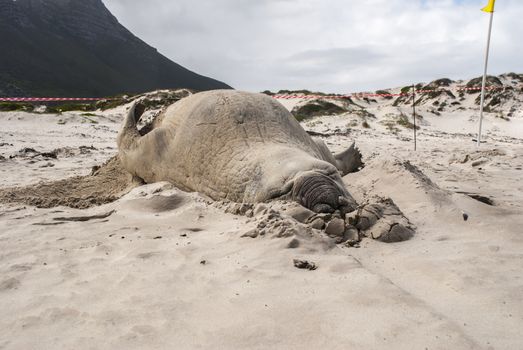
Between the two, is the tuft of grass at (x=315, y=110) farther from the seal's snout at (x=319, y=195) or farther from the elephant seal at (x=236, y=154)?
the seal's snout at (x=319, y=195)

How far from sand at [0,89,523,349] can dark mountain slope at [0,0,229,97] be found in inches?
2248

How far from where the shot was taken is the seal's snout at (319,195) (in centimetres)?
296

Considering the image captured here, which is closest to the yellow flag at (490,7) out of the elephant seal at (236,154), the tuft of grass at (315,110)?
the elephant seal at (236,154)

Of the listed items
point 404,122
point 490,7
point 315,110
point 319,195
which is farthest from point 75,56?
point 319,195

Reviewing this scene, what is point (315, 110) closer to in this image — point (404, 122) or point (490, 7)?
point (404, 122)

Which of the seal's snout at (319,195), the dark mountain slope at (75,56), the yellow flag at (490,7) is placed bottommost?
the seal's snout at (319,195)

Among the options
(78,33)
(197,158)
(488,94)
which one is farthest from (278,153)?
(78,33)

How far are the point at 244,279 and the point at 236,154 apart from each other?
1.83 meters

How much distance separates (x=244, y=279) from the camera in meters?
2.05

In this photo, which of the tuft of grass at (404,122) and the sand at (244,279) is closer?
the sand at (244,279)

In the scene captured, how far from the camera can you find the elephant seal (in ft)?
10.2

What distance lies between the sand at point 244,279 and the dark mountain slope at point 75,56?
2248 inches

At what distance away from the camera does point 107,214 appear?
3.56 metres

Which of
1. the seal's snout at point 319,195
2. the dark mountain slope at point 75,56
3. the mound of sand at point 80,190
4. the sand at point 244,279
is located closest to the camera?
the sand at point 244,279
